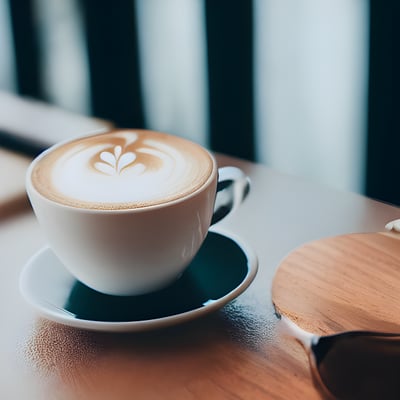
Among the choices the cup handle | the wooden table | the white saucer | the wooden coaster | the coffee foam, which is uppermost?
the coffee foam

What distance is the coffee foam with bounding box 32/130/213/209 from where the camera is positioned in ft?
1.50

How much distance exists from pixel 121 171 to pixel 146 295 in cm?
8

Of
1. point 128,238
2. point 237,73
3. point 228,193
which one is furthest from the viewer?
point 237,73

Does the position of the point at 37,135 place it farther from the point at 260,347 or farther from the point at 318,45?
the point at 260,347

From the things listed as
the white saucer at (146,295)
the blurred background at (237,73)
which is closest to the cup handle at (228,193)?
the white saucer at (146,295)

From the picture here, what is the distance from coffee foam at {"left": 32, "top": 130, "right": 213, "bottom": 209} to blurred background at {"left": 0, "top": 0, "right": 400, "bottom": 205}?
1.14 ft

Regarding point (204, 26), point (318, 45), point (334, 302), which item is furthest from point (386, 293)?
point (204, 26)

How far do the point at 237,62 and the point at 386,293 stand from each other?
50 cm

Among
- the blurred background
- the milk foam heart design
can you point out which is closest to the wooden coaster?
the milk foam heart design

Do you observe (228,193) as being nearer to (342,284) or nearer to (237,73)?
(342,284)

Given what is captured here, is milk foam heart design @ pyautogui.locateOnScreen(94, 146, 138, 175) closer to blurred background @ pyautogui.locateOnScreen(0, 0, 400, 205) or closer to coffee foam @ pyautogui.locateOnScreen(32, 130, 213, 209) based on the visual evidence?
coffee foam @ pyautogui.locateOnScreen(32, 130, 213, 209)

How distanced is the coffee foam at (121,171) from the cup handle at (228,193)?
0.13 ft

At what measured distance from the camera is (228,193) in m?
0.55

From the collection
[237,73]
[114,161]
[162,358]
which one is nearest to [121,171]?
[114,161]
